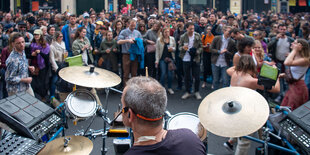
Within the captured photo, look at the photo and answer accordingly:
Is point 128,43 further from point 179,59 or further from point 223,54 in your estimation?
point 223,54

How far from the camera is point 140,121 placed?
78.0 inches

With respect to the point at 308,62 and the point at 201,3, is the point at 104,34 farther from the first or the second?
the point at 201,3

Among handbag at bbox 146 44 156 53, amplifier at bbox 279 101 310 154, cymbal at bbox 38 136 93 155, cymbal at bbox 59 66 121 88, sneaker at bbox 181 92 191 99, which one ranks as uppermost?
handbag at bbox 146 44 156 53

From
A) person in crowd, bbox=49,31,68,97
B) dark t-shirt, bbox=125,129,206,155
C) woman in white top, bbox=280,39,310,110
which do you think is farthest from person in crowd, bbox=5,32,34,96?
woman in white top, bbox=280,39,310,110

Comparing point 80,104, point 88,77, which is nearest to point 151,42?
point 88,77

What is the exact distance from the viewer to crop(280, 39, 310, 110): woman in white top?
5480mm

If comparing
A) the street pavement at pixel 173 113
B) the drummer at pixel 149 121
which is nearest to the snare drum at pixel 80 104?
the street pavement at pixel 173 113

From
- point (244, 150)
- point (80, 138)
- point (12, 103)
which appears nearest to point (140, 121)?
point (80, 138)

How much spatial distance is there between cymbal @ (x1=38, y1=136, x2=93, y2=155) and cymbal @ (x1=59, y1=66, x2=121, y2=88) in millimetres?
755

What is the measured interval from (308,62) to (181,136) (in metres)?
4.62

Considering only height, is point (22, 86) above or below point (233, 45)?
below

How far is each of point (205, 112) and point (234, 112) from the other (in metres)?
0.29

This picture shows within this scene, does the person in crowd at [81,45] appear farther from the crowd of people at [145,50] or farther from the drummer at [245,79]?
the drummer at [245,79]

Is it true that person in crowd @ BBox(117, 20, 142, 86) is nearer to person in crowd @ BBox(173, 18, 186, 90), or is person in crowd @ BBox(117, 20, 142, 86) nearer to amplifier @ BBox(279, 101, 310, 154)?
person in crowd @ BBox(173, 18, 186, 90)
